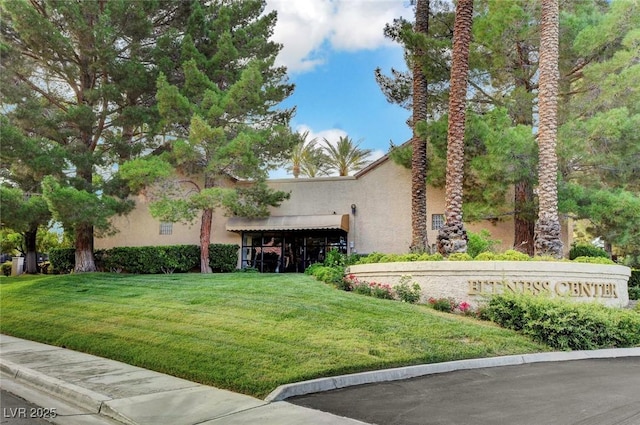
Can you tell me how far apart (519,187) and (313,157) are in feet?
86.8

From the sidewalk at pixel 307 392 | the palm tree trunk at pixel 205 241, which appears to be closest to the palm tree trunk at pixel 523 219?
the sidewalk at pixel 307 392

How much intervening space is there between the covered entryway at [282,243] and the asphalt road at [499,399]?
17.1m

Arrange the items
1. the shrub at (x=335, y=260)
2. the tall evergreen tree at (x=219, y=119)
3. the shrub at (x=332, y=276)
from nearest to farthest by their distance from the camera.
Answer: the shrub at (x=332, y=276) < the shrub at (x=335, y=260) < the tall evergreen tree at (x=219, y=119)

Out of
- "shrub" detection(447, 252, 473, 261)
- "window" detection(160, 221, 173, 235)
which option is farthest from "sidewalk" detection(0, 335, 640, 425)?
"window" detection(160, 221, 173, 235)

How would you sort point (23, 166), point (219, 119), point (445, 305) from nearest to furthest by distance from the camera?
1. point (445, 305)
2. point (23, 166)
3. point (219, 119)

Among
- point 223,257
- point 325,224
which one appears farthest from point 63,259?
point 325,224

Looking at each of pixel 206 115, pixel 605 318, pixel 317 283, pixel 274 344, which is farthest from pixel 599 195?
pixel 206 115

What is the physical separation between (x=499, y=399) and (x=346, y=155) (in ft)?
128

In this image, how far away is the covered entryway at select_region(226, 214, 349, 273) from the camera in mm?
26062

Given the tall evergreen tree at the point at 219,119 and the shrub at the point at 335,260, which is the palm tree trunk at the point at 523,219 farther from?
the tall evergreen tree at the point at 219,119

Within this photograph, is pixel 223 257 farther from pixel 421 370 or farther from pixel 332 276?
pixel 421 370

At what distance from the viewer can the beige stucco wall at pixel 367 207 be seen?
24922 millimetres

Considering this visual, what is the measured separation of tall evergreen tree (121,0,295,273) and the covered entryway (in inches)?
44.0

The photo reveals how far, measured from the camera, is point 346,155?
45.3m
